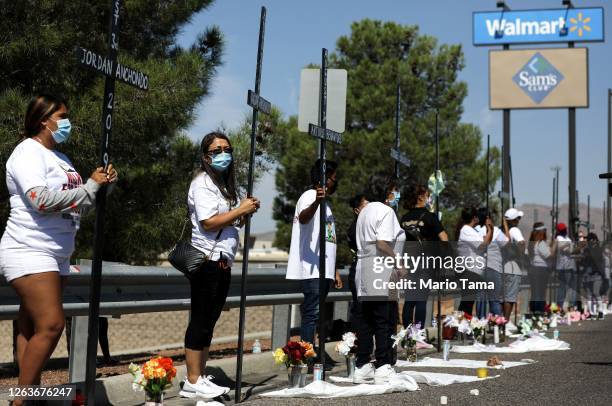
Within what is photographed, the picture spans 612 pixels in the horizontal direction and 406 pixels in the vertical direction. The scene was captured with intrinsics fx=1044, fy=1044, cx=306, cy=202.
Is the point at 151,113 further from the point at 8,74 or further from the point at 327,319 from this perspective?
the point at 327,319

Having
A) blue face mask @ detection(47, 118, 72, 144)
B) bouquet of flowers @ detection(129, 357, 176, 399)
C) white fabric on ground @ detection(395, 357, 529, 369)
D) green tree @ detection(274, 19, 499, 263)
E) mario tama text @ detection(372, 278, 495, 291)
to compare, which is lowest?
white fabric on ground @ detection(395, 357, 529, 369)

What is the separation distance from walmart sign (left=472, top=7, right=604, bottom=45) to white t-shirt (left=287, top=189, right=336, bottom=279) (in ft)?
121

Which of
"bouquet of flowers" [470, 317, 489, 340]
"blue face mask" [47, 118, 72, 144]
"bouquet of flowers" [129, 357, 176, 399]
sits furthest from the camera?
"bouquet of flowers" [470, 317, 489, 340]

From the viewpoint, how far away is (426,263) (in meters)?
11.8

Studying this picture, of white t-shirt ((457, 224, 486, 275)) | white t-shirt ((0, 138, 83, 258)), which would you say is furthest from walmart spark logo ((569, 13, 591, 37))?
white t-shirt ((0, 138, 83, 258))

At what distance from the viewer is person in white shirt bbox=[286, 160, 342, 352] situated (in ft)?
30.8

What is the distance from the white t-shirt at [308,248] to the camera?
9.43 m

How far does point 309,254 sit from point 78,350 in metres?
2.81

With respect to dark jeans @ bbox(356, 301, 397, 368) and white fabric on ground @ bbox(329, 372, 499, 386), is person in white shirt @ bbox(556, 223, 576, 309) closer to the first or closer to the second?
white fabric on ground @ bbox(329, 372, 499, 386)

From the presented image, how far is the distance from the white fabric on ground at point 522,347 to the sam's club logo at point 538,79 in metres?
31.4

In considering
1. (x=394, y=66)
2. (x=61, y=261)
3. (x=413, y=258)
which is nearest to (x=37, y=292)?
(x=61, y=261)

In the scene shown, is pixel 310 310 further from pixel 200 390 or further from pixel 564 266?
pixel 564 266

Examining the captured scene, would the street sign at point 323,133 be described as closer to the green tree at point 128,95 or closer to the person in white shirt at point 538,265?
the green tree at point 128,95

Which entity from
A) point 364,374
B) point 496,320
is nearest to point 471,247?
point 496,320
